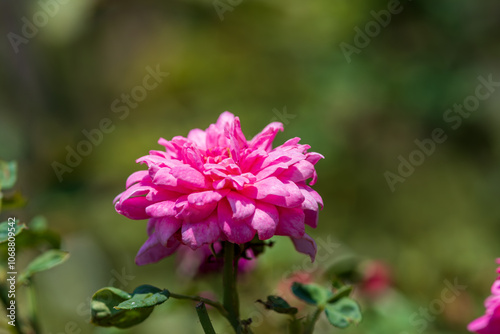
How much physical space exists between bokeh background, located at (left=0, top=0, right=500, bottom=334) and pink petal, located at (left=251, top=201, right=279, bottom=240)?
1881 millimetres

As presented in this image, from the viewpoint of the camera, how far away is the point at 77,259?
2.76 m

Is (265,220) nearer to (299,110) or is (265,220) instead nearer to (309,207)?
(309,207)

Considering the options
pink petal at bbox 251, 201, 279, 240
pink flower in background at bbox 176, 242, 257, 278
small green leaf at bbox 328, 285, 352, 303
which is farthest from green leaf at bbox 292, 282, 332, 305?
pink flower in background at bbox 176, 242, 257, 278

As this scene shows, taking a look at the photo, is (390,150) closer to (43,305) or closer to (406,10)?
(406,10)

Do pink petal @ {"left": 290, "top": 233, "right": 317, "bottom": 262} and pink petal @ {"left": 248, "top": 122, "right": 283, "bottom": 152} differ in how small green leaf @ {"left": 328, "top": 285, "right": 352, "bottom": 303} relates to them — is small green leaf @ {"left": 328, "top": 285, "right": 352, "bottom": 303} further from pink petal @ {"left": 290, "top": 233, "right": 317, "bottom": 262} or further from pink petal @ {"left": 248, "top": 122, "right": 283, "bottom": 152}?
pink petal @ {"left": 248, "top": 122, "right": 283, "bottom": 152}

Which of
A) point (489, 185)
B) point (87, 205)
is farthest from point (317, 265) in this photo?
point (489, 185)

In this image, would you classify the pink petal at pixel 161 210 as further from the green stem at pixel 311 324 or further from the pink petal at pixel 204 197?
the green stem at pixel 311 324

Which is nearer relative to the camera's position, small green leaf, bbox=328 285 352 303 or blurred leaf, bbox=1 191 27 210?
small green leaf, bbox=328 285 352 303

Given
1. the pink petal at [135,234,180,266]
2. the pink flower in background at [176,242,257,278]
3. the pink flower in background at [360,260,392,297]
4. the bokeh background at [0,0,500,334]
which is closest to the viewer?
the pink petal at [135,234,180,266]

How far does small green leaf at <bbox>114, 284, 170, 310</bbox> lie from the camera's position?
2.77 ft

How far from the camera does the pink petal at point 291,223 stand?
2.88ft

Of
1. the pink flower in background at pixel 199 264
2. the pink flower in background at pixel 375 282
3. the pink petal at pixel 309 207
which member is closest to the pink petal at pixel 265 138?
the pink petal at pixel 309 207

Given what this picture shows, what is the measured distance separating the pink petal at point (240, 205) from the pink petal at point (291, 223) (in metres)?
0.06

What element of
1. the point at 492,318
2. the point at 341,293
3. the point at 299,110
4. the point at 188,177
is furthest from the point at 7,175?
the point at 299,110
